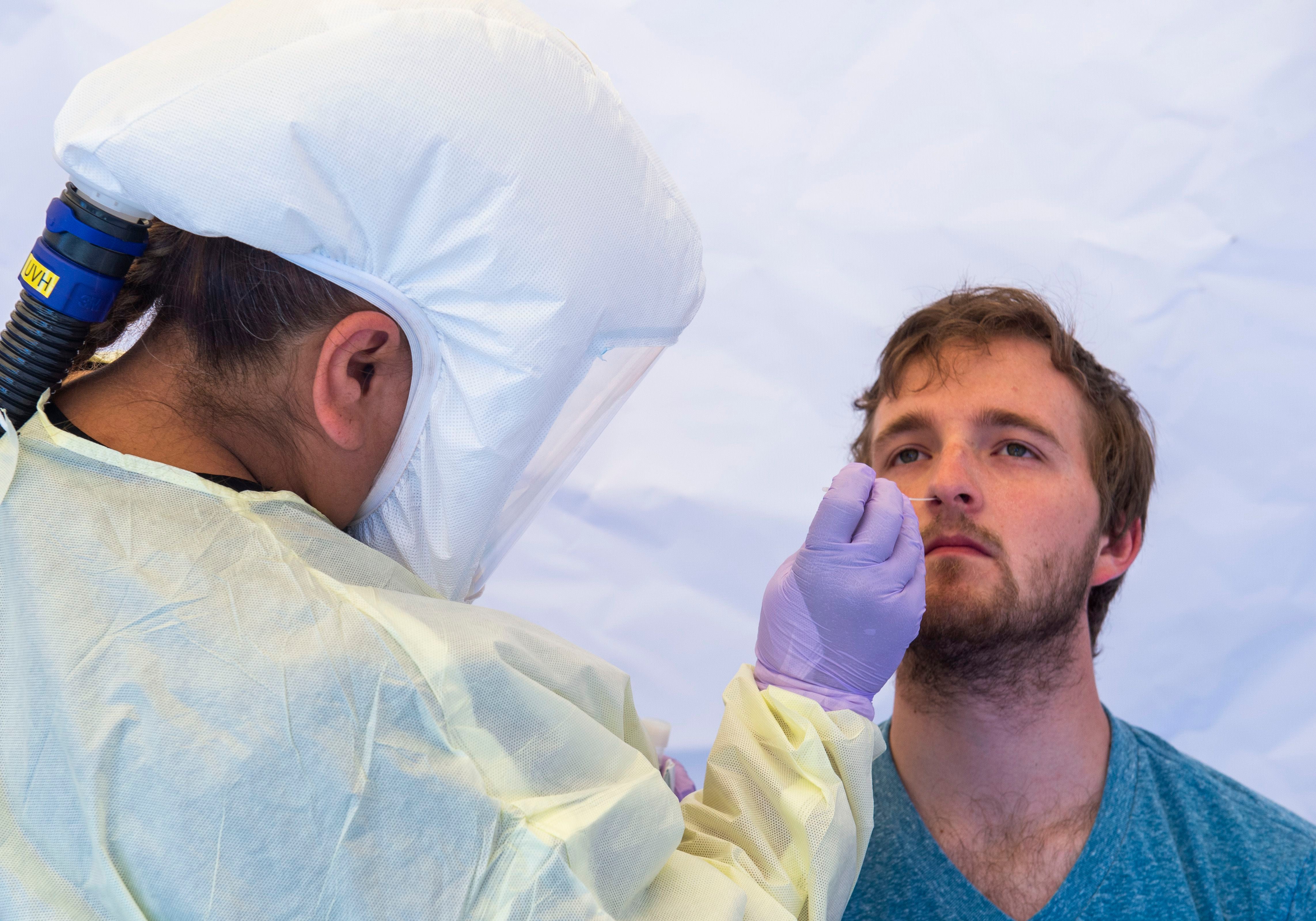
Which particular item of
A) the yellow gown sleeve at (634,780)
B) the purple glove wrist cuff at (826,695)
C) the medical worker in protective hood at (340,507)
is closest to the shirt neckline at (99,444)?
the medical worker in protective hood at (340,507)

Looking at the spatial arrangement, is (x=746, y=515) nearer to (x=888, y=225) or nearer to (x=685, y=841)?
(x=888, y=225)

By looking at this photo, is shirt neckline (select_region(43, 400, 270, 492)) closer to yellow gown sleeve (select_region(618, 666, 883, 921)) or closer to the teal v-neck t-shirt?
yellow gown sleeve (select_region(618, 666, 883, 921))

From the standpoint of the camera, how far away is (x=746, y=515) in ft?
7.30

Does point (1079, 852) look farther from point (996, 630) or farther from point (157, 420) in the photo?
point (157, 420)

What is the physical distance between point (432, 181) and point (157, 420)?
0.30m

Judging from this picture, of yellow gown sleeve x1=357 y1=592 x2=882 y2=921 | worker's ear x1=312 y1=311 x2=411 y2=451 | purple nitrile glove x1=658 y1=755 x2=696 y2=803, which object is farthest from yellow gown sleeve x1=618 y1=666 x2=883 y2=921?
worker's ear x1=312 y1=311 x2=411 y2=451

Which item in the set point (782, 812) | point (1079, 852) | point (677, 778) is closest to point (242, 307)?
point (782, 812)

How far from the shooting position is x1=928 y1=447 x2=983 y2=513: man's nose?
157 centimetres

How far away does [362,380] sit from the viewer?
38.6 inches

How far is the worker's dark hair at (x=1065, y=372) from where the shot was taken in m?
1.79

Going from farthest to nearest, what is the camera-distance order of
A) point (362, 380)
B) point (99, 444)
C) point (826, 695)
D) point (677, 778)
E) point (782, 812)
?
point (677, 778), point (826, 695), point (782, 812), point (362, 380), point (99, 444)

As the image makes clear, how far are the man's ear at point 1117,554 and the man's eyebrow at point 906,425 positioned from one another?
1.16ft

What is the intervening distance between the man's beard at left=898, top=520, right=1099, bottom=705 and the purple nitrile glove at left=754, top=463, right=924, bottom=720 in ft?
0.75

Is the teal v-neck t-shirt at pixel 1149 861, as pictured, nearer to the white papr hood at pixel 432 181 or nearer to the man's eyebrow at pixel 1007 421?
the man's eyebrow at pixel 1007 421
